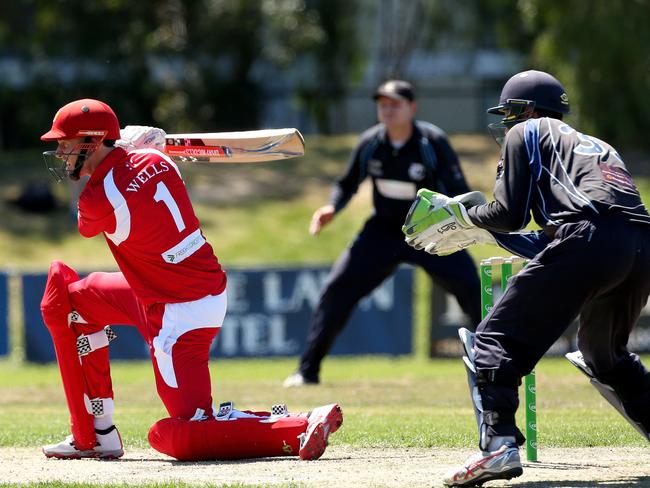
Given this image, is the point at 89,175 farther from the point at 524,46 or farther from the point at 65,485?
the point at 524,46

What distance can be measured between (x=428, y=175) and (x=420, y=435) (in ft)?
11.2

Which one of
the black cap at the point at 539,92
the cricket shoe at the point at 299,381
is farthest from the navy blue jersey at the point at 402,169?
the black cap at the point at 539,92

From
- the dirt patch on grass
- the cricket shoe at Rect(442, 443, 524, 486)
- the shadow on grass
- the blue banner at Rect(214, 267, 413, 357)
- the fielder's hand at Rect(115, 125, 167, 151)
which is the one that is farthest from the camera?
the blue banner at Rect(214, 267, 413, 357)

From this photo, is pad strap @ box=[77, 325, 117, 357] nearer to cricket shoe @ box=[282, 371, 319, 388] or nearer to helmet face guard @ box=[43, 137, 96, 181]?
helmet face guard @ box=[43, 137, 96, 181]

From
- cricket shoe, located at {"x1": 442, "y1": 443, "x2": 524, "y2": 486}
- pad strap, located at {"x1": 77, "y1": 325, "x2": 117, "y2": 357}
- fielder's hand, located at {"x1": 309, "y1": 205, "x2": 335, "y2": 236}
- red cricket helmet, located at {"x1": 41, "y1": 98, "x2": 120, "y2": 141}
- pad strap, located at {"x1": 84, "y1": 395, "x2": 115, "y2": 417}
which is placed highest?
red cricket helmet, located at {"x1": 41, "y1": 98, "x2": 120, "y2": 141}

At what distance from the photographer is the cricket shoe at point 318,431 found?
20.1 feet

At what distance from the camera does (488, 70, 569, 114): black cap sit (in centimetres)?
578

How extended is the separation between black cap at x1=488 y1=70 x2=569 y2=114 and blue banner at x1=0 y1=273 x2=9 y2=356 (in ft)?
37.8

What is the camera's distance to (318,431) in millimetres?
6133

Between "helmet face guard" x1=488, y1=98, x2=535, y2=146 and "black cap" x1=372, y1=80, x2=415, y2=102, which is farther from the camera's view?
"black cap" x1=372, y1=80, x2=415, y2=102

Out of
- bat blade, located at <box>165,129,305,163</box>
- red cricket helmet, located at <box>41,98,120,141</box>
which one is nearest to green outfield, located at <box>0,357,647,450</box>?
bat blade, located at <box>165,129,305,163</box>

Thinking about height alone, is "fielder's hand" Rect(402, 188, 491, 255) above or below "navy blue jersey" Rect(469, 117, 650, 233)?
below

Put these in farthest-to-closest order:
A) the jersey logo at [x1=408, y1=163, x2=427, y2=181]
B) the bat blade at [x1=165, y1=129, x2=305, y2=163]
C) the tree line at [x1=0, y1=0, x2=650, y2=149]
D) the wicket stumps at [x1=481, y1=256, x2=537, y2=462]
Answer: the tree line at [x1=0, y1=0, x2=650, y2=149] → the jersey logo at [x1=408, y1=163, x2=427, y2=181] → the bat blade at [x1=165, y1=129, x2=305, y2=163] → the wicket stumps at [x1=481, y1=256, x2=537, y2=462]

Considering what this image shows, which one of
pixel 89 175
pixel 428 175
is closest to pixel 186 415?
pixel 89 175
